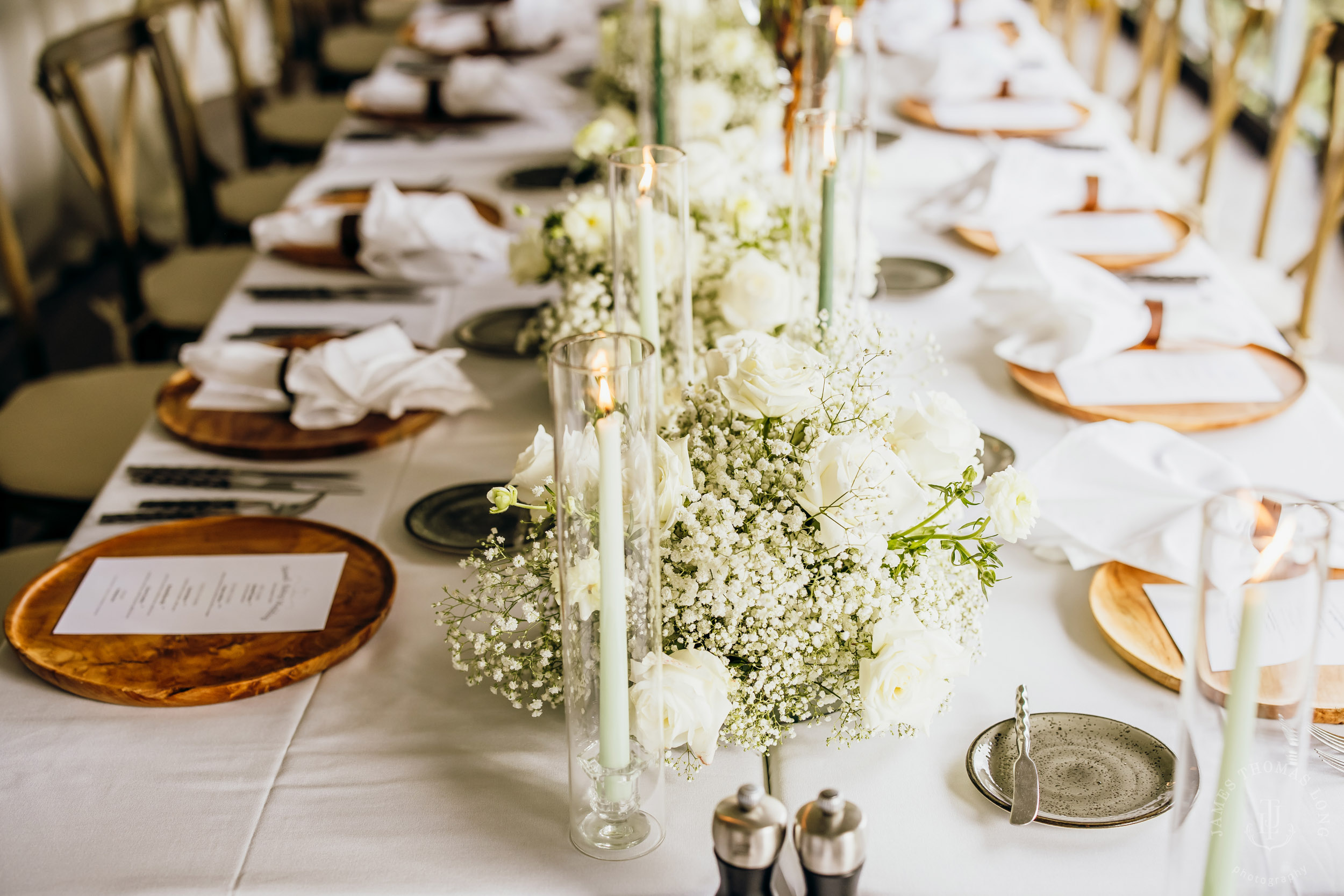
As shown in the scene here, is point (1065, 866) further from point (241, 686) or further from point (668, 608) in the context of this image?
point (241, 686)

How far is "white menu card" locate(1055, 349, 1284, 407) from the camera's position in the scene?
1.58 metres

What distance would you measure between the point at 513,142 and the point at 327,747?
Answer: 202 cm

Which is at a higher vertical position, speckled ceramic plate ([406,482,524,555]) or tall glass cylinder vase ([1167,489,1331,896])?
tall glass cylinder vase ([1167,489,1331,896])

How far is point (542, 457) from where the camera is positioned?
0.96 meters

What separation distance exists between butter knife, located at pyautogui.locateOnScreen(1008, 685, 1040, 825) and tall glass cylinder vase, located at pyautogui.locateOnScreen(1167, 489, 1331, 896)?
0.53ft

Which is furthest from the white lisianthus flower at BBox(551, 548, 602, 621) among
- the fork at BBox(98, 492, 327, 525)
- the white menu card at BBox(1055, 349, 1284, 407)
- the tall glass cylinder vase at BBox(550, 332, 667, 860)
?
the white menu card at BBox(1055, 349, 1284, 407)

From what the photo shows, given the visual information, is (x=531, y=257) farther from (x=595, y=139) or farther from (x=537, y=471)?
(x=537, y=471)

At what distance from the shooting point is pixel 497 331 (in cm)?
192

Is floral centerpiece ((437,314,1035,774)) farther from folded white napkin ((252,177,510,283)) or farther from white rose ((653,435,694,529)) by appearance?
folded white napkin ((252,177,510,283))

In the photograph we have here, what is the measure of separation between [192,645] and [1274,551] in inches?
38.1

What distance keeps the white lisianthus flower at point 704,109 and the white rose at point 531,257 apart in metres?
0.72

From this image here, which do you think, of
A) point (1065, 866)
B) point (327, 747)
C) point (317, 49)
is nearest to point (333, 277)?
point (327, 747)

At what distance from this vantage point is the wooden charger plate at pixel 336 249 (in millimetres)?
2172

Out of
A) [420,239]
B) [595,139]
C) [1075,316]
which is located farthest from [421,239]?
[1075,316]
